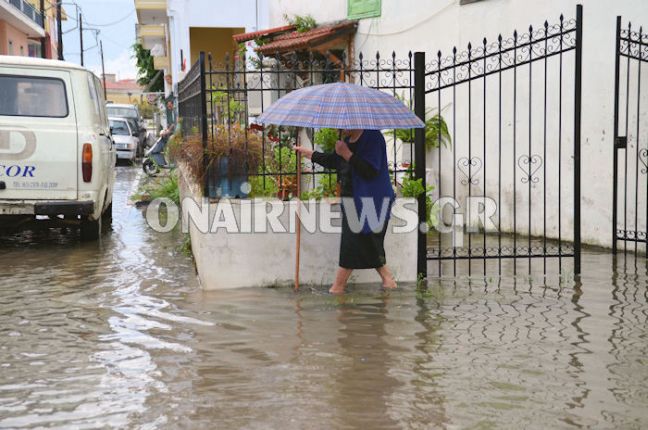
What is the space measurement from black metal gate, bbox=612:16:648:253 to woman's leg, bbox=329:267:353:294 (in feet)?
10.5

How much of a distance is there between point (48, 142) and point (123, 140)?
17.1m

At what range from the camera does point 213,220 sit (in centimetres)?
762

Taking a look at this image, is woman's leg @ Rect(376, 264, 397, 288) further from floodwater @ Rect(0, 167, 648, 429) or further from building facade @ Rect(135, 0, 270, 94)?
building facade @ Rect(135, 0, 270, 94)

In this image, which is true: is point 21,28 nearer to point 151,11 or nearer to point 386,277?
point 151,11

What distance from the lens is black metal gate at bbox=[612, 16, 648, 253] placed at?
9.05 m

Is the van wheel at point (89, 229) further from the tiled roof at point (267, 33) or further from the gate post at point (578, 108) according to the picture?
the tiled roof at point (267, 33)

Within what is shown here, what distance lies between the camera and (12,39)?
3456 centimetres

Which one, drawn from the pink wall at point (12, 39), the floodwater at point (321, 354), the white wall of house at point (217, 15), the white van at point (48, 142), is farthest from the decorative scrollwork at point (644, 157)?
the pink wall at point (12, 39)

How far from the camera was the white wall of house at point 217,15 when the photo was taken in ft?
91.2

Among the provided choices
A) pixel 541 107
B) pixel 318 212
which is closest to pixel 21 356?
pixel 318 212

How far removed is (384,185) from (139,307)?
230cm

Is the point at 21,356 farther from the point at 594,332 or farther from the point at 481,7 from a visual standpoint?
the point at 481,7

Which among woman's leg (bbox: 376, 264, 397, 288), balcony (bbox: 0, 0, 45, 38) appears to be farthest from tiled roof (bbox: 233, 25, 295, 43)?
balcony (bbox: 0, 0, 45, 38)

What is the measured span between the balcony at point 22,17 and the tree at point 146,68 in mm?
11313
